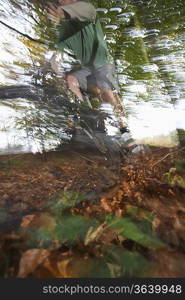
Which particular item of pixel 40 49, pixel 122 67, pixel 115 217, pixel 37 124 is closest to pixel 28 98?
pixel 37 124

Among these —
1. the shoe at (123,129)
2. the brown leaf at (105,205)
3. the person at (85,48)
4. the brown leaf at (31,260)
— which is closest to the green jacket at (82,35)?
the person at (85,48)

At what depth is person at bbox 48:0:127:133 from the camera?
125cm

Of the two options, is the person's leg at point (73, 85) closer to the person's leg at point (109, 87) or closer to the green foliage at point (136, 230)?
the person's leg at point (109, 87)

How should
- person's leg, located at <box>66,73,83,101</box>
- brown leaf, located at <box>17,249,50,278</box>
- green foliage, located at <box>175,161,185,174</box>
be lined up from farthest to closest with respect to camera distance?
person's leg, located at <box>66,73,83,101</box>
green foliage, located at <box>175,161,185,174</box>
brown leaf, located at <box>17,249,50,278</box>

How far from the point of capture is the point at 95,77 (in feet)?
4.41

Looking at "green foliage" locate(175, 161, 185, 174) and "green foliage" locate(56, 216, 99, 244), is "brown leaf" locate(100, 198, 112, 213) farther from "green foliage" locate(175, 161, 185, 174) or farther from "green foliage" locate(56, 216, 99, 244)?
"green foliage" locate(175, 161, 185, 174)

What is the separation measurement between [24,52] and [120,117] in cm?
79

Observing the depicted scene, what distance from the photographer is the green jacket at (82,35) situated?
124cm

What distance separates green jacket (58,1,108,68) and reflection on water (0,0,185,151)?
0.10 meters

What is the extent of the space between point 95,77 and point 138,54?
6.07ft

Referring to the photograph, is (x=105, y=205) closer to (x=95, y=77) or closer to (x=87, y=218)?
(x=87, y=218)

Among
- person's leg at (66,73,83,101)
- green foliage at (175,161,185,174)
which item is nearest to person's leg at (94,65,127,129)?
person's leg at (66,73,83,101)

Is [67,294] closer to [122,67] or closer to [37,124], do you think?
[37,124]

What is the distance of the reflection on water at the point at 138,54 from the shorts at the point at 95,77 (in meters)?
0.11
